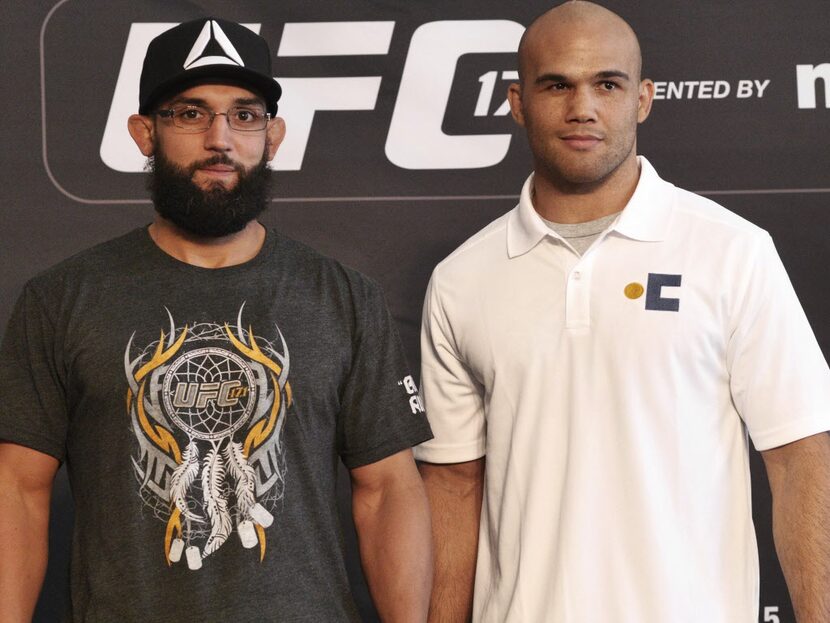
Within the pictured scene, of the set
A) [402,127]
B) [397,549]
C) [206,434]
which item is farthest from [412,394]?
[402,127]

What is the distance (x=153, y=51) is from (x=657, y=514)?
3.47 feet

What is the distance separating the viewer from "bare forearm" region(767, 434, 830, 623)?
5.73 feet

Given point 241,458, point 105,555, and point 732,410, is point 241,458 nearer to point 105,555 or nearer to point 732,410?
point 105,555

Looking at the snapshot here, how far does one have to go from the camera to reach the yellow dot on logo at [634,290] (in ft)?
5.95

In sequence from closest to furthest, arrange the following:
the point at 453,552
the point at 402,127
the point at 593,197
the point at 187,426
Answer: the point at 187,426, the point at 593,197, the point at 453,552, the point at 402,127

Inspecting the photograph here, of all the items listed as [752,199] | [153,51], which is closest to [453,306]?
[153,51]

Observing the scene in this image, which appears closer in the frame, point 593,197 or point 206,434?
point 206,434

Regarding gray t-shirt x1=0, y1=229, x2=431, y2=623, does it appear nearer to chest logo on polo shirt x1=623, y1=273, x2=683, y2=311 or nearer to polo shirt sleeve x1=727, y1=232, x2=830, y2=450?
chest logo on polo shirt x1=623, y1=273, x2=683, y2=311

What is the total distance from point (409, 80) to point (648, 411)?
97cm

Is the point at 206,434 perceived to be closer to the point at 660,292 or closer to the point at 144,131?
the point at 144,131

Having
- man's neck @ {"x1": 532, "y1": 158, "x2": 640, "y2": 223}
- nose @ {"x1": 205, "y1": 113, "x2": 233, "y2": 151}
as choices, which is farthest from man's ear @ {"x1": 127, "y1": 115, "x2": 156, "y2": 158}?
man's neck @ {"x1": 532, "y1": 158, "x2": 640, "y2": 223}

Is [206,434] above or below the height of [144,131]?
below

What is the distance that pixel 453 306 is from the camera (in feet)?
6.48

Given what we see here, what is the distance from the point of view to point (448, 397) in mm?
2023
